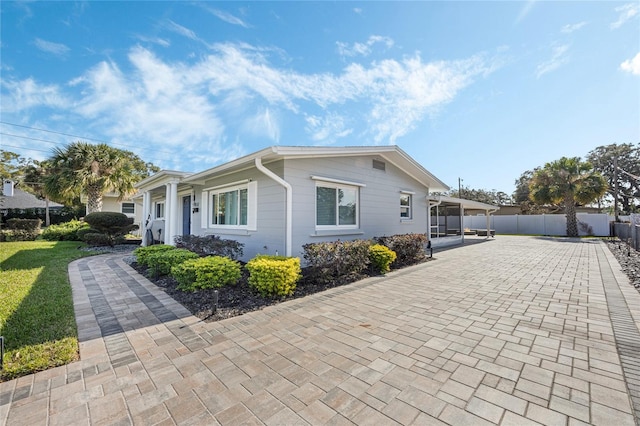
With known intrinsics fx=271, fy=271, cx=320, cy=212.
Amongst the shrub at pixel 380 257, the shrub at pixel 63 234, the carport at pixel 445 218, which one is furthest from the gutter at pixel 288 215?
the shrub at pixel 63 234

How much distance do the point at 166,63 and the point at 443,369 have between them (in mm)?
13624

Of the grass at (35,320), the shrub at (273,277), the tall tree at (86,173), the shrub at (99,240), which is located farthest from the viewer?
the tall tree at (86,173)

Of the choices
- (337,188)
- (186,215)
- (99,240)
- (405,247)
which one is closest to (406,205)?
(405,247)

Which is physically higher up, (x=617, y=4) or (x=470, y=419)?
(x=617, y=4)

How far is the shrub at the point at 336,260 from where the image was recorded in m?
6.04

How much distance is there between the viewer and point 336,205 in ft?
26.7

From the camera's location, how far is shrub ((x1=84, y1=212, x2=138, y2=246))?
12.8 metres

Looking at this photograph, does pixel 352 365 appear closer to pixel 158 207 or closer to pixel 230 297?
pixel 230 297

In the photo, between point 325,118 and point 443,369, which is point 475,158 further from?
point 443,369

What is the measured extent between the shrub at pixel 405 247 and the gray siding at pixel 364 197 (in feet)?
2.81

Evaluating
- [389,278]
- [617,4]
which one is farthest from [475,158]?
[389,278]

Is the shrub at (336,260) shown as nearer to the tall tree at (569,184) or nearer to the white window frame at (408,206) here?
the white window frame at (408,206)

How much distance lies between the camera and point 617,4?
718 centimetres

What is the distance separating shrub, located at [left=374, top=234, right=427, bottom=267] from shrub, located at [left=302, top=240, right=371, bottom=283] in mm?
1597
